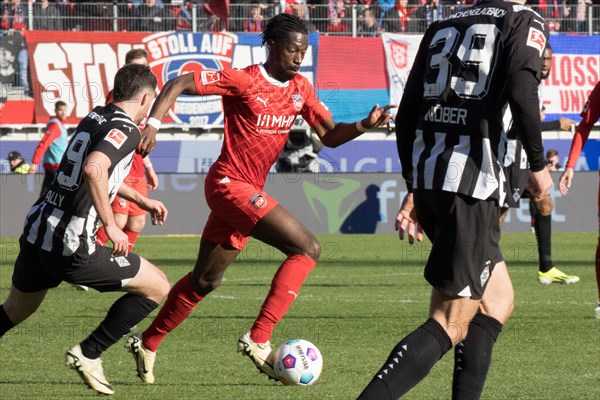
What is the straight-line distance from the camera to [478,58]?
4.35 metres

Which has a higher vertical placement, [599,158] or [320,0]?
[320,0]

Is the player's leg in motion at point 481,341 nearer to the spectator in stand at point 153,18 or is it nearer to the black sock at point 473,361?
the black sock at point 473,361

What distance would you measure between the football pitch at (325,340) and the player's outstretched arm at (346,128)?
55.6 inches

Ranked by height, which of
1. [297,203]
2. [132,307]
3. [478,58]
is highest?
[478,58]

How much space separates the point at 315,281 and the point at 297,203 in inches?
307

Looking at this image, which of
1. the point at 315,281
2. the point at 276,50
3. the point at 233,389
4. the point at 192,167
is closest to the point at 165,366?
the point at 233,389

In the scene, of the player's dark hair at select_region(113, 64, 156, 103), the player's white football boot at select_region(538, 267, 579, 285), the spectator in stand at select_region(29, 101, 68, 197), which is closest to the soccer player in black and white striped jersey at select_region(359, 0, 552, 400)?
the player's dark hair at select_region(113, 64, 156, 103)

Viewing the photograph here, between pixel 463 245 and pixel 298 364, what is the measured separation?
197 cm

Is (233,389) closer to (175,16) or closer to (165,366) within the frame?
(165,366)

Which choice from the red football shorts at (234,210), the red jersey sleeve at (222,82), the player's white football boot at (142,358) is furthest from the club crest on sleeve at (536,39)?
A: the player's white football boot at (142,358)

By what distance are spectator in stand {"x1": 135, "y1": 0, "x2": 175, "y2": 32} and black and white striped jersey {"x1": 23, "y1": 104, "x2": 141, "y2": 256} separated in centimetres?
1630

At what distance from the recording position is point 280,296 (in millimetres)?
6258

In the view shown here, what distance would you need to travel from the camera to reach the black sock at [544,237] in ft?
35.4

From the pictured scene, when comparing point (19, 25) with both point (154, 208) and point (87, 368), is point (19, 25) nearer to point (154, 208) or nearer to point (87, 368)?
point (154, 208)
